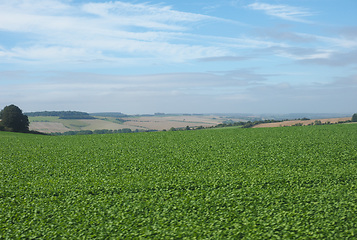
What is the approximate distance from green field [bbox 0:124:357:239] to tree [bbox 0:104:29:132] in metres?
45.0

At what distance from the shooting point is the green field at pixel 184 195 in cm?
1120

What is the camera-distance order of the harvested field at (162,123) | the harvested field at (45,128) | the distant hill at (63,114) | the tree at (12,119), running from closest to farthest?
the tree at (12,119), the harvested field at (45,128), the harvested field at (162,123), the distant hill at (63,114)

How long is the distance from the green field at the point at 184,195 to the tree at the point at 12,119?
45001 mm

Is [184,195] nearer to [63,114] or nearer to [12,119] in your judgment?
[12,119]

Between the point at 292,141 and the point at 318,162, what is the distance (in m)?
9.11

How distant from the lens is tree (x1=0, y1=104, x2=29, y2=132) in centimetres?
6475

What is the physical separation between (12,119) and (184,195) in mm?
61531

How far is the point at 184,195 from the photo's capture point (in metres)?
14.5

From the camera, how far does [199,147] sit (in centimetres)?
2795

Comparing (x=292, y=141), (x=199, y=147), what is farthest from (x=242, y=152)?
(x=292, y=141)

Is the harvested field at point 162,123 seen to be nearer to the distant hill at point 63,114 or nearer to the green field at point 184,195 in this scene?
the distant hill at point 63,114

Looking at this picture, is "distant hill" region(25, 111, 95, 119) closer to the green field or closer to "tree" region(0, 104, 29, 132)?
"tree" region(0, 104, 29, 132)

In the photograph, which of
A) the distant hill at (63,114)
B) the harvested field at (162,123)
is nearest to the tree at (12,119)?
the harvested field at (162,123)

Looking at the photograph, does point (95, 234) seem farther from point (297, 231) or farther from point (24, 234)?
point (297, 231)
